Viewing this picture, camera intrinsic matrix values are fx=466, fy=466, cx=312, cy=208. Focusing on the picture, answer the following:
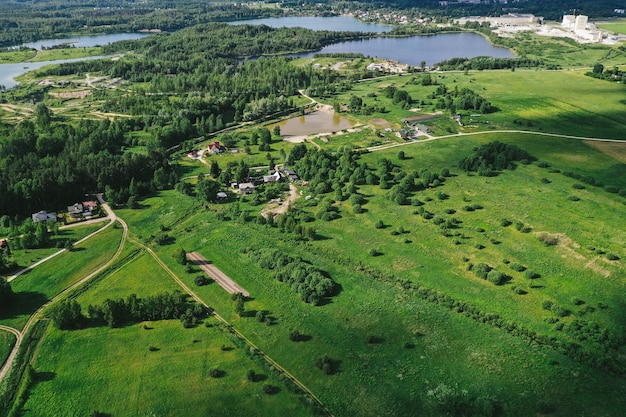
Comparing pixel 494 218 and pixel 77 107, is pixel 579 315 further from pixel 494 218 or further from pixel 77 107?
pixel 77 107

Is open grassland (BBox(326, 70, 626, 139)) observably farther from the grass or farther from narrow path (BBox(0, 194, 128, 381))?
the grass

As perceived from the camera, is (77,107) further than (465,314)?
Yes

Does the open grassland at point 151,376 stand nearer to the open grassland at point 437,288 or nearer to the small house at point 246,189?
the open grassland at point 437,288

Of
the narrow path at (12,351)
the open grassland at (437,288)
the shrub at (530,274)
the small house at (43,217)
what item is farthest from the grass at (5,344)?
the shrub at (530,274)

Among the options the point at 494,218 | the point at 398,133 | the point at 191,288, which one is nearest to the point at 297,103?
the point at 398,133

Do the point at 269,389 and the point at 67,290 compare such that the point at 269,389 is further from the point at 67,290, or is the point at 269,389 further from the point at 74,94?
the point at 74,94
